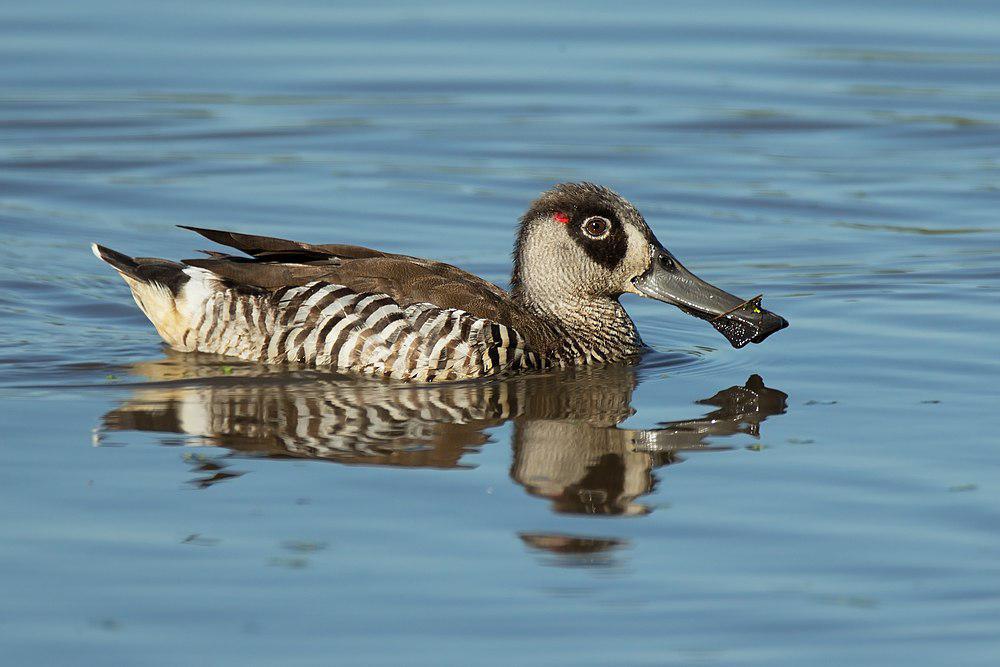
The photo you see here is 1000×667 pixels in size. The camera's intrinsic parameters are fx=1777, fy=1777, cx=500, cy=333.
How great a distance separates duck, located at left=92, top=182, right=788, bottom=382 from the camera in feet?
35.5

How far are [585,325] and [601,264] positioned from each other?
0.41 meters

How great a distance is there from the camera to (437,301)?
10852 millimetres

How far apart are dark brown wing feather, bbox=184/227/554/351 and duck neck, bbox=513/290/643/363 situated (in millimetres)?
143

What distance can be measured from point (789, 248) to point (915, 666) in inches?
314

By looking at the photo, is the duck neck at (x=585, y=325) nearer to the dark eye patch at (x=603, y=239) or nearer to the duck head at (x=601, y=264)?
the duck head at (x=601, y=264)

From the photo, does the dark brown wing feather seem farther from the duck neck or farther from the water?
the water

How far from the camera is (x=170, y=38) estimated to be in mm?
20297

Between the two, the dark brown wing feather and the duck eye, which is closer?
the dark brown wing feather

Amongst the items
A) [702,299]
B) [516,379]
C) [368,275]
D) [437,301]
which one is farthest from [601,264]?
[368,275]

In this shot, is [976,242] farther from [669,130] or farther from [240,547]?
[240,547]

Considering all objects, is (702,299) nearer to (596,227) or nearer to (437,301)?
(596,227)

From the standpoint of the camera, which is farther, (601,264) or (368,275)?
(601,264)

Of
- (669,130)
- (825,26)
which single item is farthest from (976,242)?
(825,26)

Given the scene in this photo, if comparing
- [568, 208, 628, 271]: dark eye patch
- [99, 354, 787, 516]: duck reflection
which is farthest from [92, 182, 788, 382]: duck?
[99, 354, 787, 516]: duck reflection
